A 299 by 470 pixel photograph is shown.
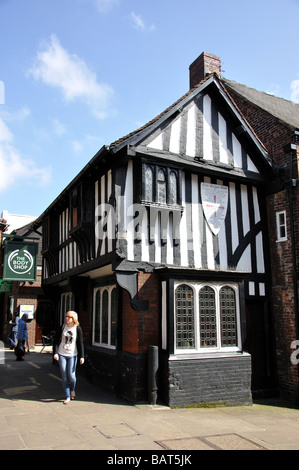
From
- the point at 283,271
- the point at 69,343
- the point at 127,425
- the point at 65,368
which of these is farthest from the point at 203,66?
the point at 127,425

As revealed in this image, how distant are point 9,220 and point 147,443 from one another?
25.4 m

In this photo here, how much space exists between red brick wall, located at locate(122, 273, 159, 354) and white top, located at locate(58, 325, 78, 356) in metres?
1.13

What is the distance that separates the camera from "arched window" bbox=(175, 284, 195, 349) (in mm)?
7668

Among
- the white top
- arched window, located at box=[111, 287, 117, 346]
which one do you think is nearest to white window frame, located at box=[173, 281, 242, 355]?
arched window, located at box=[111, 287, 117, 346]

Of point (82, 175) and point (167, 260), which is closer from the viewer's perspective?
point (167, 260)

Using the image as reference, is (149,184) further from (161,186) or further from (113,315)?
(113,315)

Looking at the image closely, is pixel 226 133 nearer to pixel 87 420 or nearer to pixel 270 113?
pixel 270 113

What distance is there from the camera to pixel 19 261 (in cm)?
1472

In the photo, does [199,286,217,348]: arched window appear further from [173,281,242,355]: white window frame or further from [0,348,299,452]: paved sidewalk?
[0,348,299,452]: paved sidewalk

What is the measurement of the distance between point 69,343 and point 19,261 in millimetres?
8169

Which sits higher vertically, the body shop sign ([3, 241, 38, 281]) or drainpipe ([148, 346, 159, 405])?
the body shop sign ([3, 241, 38, 281])

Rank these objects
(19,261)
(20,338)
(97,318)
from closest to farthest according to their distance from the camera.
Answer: (97,318) < (20,338) < (19,261)
